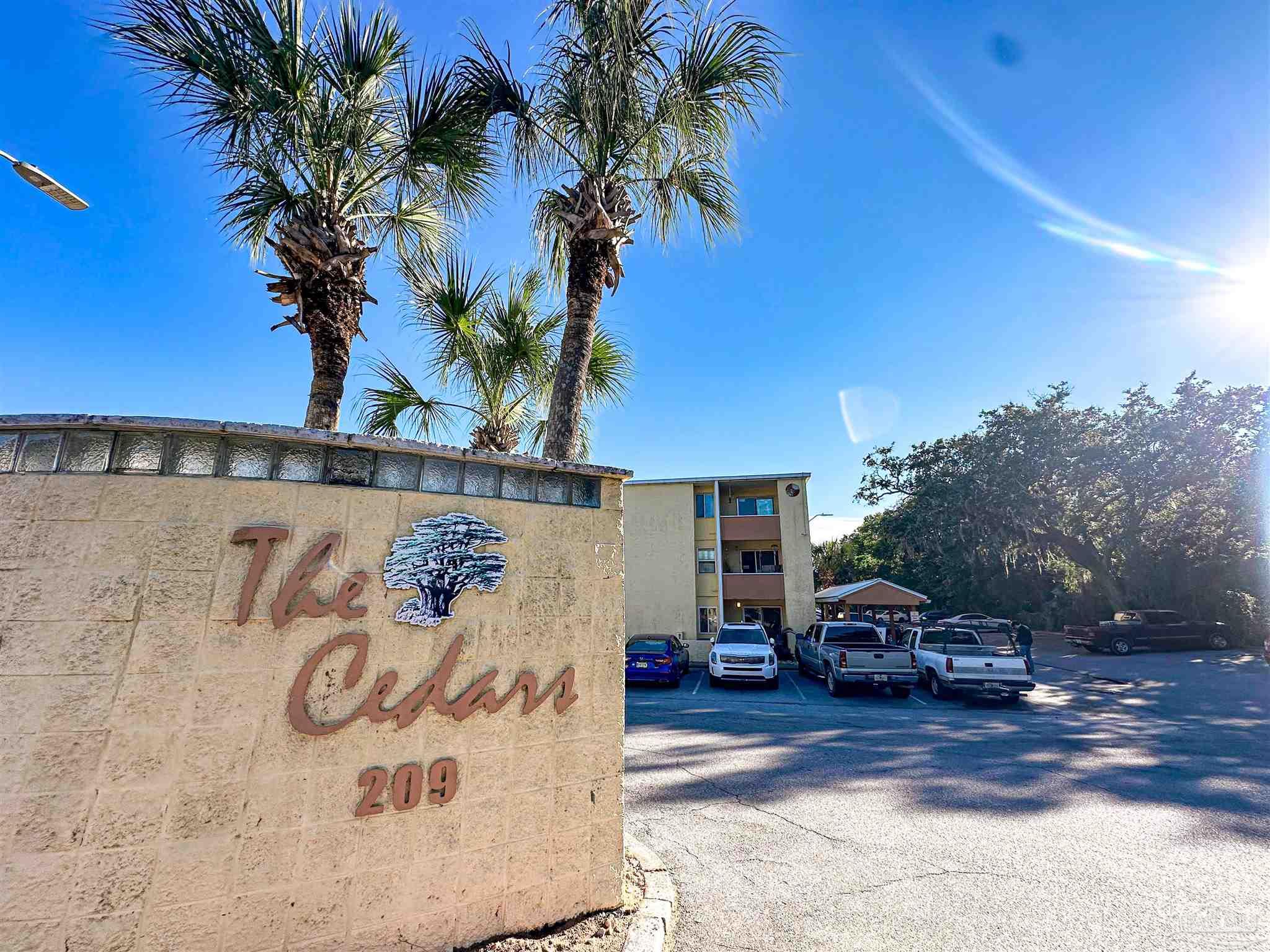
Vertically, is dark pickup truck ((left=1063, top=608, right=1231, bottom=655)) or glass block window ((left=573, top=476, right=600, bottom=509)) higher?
glass block window ((left=573, top=476, right=600, bottom=509))

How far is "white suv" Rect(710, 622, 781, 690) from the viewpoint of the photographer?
577 inches

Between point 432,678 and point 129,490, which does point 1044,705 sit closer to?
point 432,678

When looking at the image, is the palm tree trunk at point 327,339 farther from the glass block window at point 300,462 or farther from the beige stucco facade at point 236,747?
the beige stucco facade at point 236,747

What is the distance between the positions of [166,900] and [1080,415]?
3345cm

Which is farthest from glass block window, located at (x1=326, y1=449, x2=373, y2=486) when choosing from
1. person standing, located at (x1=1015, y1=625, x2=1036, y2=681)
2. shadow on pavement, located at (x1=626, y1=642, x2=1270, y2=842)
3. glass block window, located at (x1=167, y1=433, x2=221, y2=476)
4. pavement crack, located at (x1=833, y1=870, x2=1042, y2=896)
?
person standing, located at (x1=1015, y1=625, x2=1036, y2=681)

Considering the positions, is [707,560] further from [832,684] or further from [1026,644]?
[1026,644]

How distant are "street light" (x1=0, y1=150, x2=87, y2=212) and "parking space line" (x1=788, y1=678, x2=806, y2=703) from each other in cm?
1445

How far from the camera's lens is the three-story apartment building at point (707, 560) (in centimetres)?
2272

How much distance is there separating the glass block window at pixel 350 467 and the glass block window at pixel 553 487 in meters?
1.06


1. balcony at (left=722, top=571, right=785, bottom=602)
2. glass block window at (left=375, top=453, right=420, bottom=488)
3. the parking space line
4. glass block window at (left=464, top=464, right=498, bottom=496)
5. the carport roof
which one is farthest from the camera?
balcony at (left=722, top=571, right=785, bottom=602)

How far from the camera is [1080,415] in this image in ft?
85.6

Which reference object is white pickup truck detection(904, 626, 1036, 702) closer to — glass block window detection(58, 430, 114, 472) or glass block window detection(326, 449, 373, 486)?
glass block window detection(326, 449, 373, 486)

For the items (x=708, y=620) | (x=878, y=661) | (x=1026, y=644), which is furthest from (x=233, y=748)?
(x=708, y=620)

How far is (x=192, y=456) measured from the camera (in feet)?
9.12
